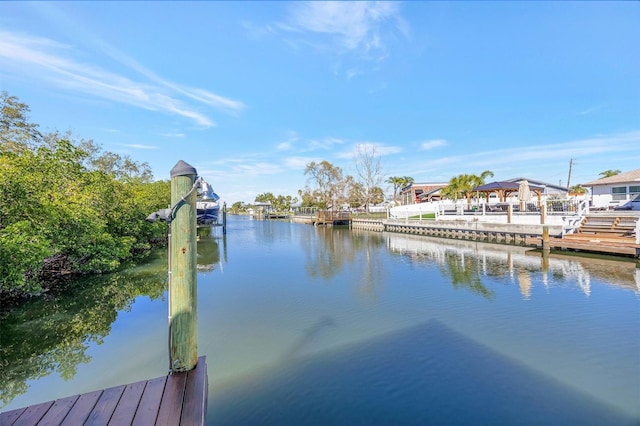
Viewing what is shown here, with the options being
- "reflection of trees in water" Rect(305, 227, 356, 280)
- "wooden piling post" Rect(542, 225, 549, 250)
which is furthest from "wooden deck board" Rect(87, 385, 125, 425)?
"wooden piling post" Rect(542, 225, 549, 250)

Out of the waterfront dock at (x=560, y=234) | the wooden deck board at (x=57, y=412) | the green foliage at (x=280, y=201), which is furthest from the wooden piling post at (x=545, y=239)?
the green foliage at (x=280, y=201)

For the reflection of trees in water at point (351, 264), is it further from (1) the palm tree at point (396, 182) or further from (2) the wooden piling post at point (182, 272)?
(1) the palm tree at point (396, 182)

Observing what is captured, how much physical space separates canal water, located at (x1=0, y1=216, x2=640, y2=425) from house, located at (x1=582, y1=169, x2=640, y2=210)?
13.0 meters

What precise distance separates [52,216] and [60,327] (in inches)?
120

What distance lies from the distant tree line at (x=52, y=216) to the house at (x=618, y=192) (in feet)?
81.8

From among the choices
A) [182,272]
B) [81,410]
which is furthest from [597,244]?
[81,410]

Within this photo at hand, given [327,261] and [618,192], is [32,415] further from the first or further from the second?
[618,192]

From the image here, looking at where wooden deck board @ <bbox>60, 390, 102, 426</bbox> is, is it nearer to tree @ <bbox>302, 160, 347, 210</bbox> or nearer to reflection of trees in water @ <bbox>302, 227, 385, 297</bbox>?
reflection of trees in water @ <bbox>302, 227, 385, 297</bbox>

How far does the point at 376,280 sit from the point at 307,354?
5.29m

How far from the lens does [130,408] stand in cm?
225

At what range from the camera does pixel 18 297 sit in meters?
7.36

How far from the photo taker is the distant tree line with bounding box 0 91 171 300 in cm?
632

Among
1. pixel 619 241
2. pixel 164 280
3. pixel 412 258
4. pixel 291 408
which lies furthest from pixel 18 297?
pixel 619 241

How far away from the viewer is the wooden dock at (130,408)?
2.12 m
